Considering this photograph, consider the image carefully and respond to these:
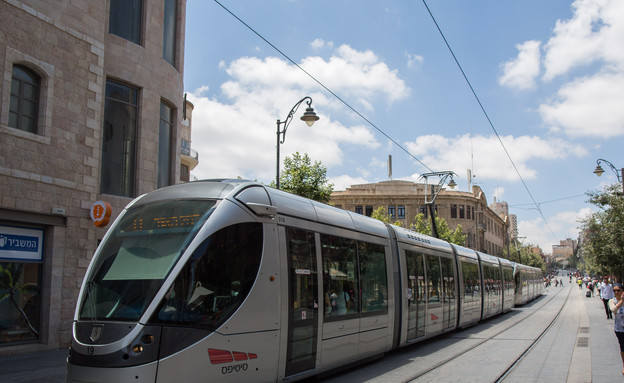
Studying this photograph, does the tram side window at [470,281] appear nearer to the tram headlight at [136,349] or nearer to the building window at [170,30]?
the building window at [170,30]

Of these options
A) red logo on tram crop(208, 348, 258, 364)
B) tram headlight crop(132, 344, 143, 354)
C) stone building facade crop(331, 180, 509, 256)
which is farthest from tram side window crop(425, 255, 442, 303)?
stone building facade crop(331, 180, 509, 256)

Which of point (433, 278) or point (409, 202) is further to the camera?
point (409, 202)

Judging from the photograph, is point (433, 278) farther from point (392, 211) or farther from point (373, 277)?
point (392, 211)

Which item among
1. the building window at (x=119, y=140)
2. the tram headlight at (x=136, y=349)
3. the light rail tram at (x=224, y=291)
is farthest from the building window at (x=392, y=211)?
the tram headlight at (x=136, y=349)

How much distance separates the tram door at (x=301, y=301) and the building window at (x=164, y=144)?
1032 centimetres

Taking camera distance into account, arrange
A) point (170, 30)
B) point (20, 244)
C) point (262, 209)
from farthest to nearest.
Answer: point (170, 30), point (20, 244), point (262, 209)

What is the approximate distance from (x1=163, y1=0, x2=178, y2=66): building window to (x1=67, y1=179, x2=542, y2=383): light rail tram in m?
10.9

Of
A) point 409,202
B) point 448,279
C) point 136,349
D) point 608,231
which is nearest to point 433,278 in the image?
point 448,279

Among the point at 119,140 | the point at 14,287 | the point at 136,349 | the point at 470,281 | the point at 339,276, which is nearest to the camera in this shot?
the point at 136,349

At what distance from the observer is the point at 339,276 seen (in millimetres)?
8953

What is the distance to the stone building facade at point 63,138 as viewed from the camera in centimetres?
1212

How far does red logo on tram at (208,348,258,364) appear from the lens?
239 inches

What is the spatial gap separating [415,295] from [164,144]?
32.0 ft

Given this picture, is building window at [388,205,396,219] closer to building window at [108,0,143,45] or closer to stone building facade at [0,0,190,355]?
stone building facade at [0,0,190,355]
